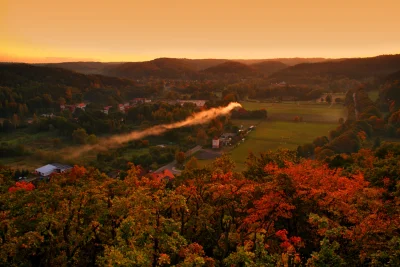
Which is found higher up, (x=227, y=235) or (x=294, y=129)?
(x=227, y=235)

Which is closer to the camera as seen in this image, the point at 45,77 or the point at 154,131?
the point at 154,131

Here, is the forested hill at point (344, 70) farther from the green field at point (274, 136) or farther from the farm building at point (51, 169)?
the farm building at point (51, 169)

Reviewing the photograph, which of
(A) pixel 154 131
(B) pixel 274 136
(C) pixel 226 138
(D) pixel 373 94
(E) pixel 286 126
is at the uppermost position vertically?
(D) pixel 373 94

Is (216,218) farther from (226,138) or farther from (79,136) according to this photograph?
(79,136)

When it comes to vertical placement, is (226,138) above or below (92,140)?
above

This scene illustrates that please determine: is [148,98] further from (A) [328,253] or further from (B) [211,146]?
(A) [328,253]

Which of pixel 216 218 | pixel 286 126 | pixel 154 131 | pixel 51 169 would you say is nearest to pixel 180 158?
pixel 51 169

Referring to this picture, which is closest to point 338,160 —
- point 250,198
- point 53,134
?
point 250,198
